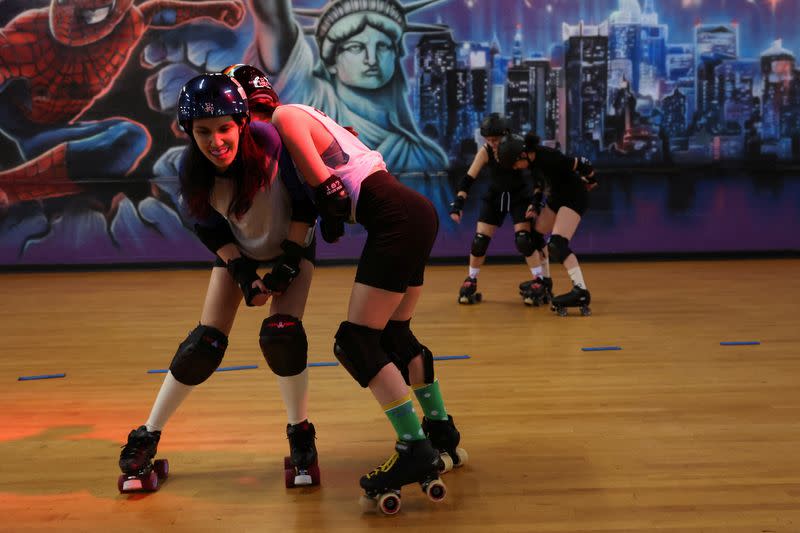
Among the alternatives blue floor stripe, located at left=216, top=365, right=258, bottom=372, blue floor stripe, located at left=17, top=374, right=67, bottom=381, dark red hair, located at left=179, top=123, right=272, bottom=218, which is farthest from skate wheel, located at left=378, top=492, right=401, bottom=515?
blue floor stripe, located at left=17, top=374, right=67, bottom=381

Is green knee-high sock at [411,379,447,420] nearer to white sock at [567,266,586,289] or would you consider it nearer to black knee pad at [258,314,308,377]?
black knee pad at [258,314,308,377]

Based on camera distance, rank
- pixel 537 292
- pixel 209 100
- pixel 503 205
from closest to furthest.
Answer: pixel 209 100 → pixel 537 292 → pixel 503 205

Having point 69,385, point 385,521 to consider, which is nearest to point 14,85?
point 69,385

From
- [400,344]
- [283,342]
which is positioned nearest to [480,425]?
[400,344]

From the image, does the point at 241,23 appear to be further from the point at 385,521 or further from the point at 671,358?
the point at 385,521

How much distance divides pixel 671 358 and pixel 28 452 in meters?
3.01

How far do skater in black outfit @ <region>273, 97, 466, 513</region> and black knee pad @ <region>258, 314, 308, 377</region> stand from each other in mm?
199

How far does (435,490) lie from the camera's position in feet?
8.14

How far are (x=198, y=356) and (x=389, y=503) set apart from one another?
0.73m

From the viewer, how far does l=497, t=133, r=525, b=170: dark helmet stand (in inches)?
216

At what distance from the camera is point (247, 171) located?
2475mm

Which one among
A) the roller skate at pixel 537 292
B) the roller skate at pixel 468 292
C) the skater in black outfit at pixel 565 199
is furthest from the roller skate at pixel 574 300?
the roller skate at pixel 468 292

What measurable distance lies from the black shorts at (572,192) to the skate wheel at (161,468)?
12.8 ft

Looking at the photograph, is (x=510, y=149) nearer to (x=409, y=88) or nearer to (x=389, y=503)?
(x=389, y=503)
